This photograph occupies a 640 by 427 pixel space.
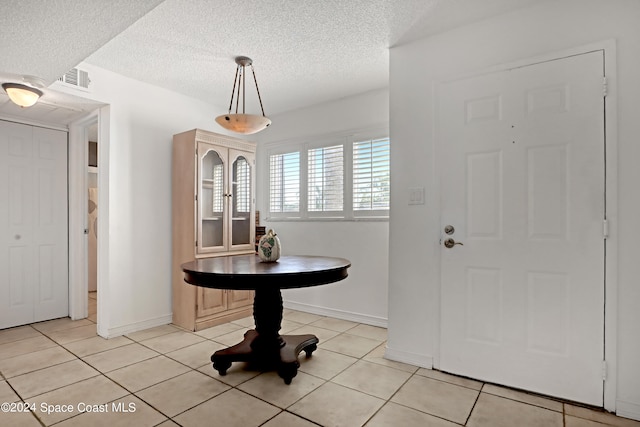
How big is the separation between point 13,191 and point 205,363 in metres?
2.85

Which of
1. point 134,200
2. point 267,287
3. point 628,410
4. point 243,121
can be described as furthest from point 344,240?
point 628,410

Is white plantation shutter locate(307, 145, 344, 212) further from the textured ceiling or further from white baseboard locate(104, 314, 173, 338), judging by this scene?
white baseboard locate(104, 314, 173, 338)

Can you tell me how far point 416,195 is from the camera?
8.54 ft

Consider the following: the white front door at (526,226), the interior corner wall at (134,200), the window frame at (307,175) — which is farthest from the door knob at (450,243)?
the interior corner wall at (134,200)

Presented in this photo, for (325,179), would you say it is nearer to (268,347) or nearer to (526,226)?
(268,347)

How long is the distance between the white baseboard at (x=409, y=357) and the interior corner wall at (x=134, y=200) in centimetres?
235

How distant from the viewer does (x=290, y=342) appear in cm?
270

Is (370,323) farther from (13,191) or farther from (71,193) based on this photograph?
(13,191)

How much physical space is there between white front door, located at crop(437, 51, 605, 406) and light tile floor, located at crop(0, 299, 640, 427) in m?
0.23

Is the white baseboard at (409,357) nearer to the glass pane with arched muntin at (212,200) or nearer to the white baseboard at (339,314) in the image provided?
the white baseboard at (339,314)

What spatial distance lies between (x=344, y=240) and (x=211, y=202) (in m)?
1.47

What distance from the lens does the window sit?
11.8 feet

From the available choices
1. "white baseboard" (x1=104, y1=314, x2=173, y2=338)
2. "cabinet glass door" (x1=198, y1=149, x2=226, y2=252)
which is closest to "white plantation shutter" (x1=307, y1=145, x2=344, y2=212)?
"cabinet glass door" (x1=198, y1=149, x2=226, y2=252)

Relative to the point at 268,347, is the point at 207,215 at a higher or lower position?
higher
